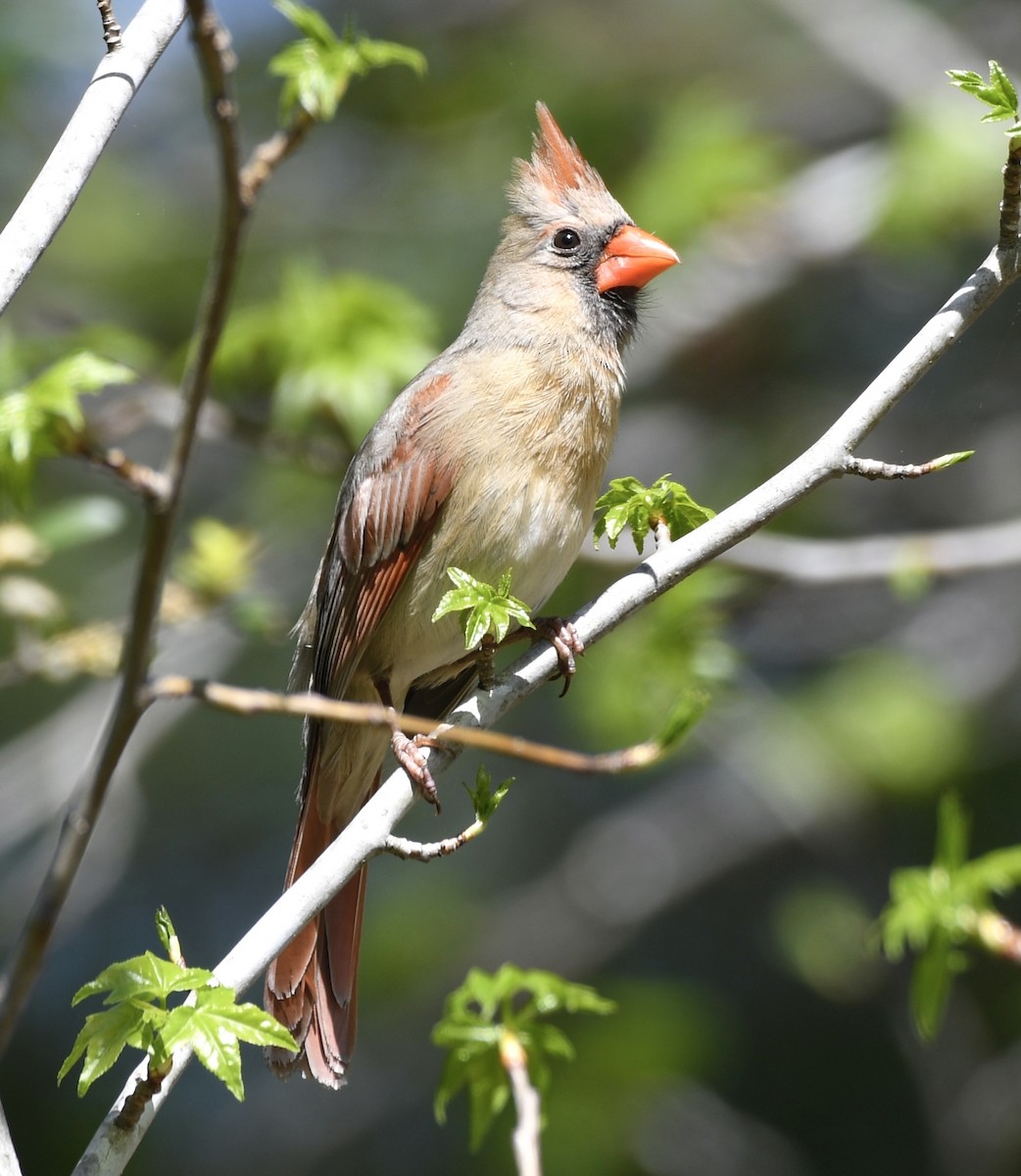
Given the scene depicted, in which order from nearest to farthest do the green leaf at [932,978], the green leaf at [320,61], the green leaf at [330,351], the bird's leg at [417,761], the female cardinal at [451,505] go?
the green leaf at [320,61]
the bird's leg at [417,761]
the green leaf at [932,978]
the female cardinal at [451,505]
the green leaf at [330,351]

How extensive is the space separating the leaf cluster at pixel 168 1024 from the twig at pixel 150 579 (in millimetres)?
376

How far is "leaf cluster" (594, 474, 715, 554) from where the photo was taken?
2.47m

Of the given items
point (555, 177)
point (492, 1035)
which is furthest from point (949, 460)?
point (555, 177)

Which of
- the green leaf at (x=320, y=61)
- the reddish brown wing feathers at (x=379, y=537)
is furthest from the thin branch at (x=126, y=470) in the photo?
the reddish brown wing feathers at (x=379, y=537)

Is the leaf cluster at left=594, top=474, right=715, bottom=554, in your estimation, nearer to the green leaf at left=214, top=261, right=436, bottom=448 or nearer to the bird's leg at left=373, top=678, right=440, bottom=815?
the bird's leg at left=373, top=678, right=440, bottom=815

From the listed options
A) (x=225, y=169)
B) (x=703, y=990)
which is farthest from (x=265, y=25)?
(x=225, y=169)

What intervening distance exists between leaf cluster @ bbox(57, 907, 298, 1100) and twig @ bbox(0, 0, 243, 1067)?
0.38m

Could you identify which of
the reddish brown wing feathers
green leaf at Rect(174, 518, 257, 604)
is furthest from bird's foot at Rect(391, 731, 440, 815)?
green leaf at Rect(174, 518, 257, 604)

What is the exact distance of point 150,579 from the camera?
54.5 inches

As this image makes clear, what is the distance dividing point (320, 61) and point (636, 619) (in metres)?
2.88

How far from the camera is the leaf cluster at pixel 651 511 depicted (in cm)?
247

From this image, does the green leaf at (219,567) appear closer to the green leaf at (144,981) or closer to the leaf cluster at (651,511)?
the leaf cluster at (651,511)

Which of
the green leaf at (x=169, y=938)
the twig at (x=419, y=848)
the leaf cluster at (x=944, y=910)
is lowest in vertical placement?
the green leaf at (x=169, y=938)

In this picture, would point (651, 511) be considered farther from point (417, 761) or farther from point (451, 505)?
point (451, 505)
